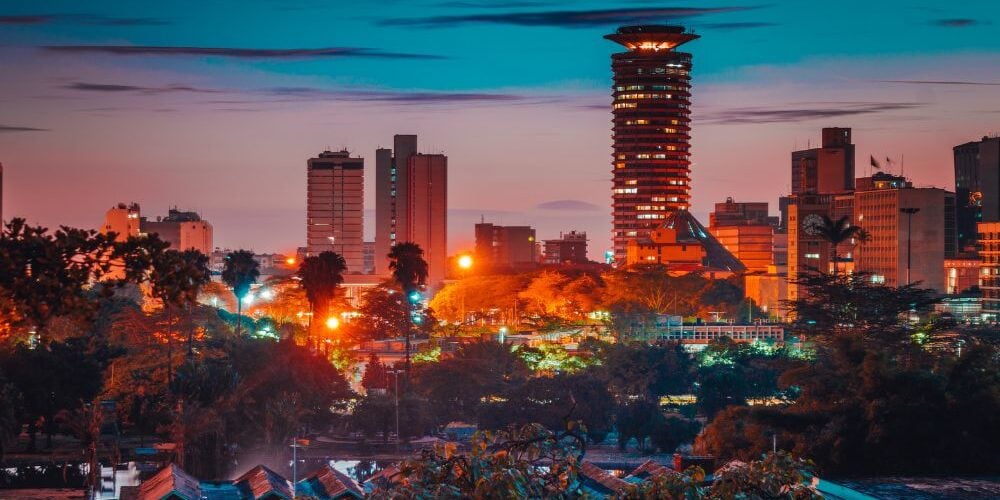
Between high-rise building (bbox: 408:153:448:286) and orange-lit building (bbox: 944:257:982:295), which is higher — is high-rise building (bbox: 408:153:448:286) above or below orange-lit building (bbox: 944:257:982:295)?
above

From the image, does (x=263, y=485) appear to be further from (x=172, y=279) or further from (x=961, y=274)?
(x=961, y=274)

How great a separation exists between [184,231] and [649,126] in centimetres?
5708

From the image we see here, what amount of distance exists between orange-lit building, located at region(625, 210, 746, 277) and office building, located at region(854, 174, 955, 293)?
1656 centimetres

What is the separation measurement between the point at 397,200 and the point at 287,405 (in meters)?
102

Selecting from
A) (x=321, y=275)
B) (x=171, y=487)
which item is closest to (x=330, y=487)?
(x=171, y=487)

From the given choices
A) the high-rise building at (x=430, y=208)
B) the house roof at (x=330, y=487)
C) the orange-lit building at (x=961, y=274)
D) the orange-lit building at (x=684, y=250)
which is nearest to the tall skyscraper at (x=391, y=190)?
the high-rise building at (x=430, y=208)

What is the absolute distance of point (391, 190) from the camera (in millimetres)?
156625

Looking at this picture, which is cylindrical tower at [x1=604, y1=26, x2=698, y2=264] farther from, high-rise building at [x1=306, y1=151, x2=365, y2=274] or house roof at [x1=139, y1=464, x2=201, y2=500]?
house roof at [x1=139, y1=464, x2=201, y2=500]

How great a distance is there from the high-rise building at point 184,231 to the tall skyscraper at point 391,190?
2543 centimetres

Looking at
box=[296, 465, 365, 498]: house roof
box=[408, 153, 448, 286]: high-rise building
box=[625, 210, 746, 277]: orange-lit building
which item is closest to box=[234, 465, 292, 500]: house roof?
box=[296, 465, 365, 498]: house roof

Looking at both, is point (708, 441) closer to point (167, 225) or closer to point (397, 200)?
point (397, 200)

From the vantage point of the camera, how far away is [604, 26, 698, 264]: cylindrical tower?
16362 cm

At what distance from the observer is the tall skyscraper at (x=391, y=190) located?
155m

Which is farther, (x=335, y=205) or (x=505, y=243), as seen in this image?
(x=505, y=243)
